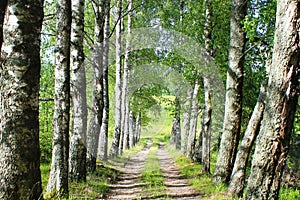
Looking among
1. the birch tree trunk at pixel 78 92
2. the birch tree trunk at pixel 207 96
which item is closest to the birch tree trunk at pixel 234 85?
the birch tree trunk at pixel 207 96

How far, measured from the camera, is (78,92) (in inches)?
422

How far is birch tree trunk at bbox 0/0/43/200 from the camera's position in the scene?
5.21 m

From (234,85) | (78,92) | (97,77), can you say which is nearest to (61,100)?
(78,92)

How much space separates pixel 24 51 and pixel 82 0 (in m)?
5.74

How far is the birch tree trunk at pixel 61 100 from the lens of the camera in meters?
8.30

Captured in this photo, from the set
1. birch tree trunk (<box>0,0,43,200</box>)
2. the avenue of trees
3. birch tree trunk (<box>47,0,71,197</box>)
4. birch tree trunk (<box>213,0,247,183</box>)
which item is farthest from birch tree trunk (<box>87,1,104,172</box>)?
birch tree trunk (<box>0,0,43,200</box>)

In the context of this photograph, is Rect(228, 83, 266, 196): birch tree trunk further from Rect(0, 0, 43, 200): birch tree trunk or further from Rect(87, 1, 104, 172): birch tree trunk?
Rect(87, 1, 104, 172): birch tree trunk

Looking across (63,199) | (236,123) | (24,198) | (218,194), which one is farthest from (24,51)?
(236,123)

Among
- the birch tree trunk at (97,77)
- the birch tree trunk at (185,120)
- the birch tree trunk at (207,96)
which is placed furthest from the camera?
the birch tree trunk at (185,120)

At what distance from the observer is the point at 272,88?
6.02 meters

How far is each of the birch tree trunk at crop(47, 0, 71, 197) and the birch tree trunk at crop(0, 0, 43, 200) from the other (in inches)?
116

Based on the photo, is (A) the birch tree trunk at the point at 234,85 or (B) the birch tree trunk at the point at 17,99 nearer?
(B) the birch tree trunk at the point at 17,99

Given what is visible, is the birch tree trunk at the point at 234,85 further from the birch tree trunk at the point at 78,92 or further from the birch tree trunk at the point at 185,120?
the birch tree trunk at the point at 185,120

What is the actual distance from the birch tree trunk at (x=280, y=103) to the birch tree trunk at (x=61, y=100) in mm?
4461
